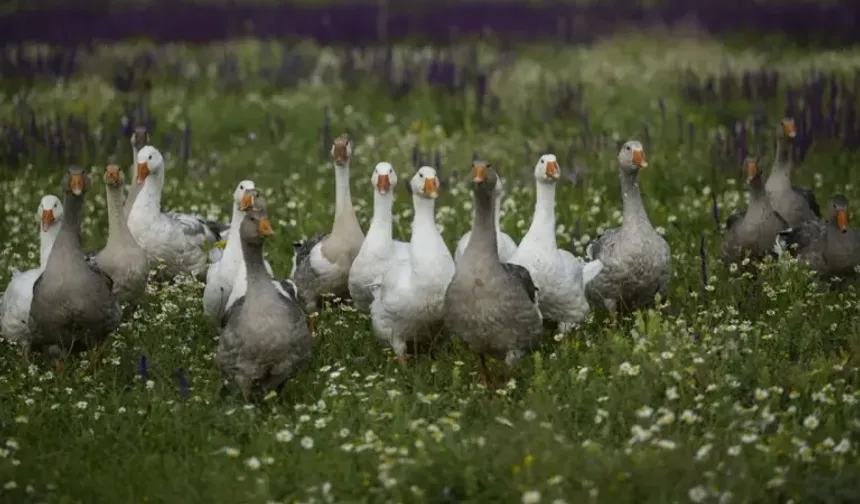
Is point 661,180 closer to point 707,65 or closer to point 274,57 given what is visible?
point 707,65

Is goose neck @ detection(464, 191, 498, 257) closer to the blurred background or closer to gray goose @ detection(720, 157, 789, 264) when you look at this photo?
gray goose @ detection(720, 157, 789, 264)

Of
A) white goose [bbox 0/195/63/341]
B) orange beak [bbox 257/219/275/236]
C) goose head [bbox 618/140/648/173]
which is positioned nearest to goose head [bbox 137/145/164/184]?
white goose [bbox 0/195/63/341]

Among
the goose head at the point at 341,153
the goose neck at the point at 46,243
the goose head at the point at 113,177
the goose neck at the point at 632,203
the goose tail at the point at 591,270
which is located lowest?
the goose tail at the point at 591,270

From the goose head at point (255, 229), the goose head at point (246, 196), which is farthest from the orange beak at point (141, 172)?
the goose head at point (255, 229)

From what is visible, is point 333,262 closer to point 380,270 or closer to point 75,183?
point 380,270

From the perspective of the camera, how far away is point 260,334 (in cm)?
670

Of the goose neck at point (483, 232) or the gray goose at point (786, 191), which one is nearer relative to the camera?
the goose neck at point (483, 232)

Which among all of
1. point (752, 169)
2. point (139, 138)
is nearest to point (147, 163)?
point (139, 138)

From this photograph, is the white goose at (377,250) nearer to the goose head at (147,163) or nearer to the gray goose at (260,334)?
the gray goose at (260,334)

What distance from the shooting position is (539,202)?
799 cm

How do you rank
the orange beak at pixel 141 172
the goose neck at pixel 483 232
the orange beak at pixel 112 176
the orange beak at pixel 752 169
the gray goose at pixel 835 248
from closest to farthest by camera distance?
the goose neck at pixel 483 232, the gray goose at pixel 835 248, the orange beak at pixel 112 176, the orange beak at pixel 752 169, the orange beak at pixel 141 172

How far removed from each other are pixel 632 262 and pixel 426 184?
1605mm

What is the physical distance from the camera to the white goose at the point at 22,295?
307 inches

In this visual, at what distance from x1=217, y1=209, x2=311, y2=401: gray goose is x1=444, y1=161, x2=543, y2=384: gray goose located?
3.00 ft
